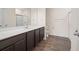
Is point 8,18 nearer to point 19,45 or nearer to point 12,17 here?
point 12,17

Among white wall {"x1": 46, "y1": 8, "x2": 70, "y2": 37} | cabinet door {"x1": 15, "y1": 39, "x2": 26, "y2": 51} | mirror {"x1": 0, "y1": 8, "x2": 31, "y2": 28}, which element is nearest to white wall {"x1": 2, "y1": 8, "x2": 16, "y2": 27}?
mirror {"x1": 0, "y1": 8, "x2": 31, "y2": 28}

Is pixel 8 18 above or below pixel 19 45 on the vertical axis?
above

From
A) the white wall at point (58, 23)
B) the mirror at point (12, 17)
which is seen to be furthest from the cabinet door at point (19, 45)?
the white wall at point (58, 23)

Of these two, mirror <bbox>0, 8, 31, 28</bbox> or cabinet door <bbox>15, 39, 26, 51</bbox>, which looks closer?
cabinet door <bbox>15, 39, 26, 51</bbox>

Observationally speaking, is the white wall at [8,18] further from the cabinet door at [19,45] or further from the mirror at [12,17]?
the cabinet door at [19,45]

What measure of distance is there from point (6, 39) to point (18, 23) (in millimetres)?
1037

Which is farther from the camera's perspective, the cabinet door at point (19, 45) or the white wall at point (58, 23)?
the white wall at point (58, 23)

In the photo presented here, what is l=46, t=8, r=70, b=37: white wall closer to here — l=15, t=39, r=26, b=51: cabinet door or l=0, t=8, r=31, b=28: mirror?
l=0, t=8, r=31, b=28: mirror

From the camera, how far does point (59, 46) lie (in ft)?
6.48

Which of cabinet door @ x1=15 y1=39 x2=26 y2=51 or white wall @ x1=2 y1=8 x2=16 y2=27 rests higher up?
white wall @ x1=2 y1=8 x2=16 y2=27

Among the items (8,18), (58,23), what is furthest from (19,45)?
(58,23)
